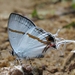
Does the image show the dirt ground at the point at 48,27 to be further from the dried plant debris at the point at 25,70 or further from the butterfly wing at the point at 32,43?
the butterfly wing at the point at 32,43

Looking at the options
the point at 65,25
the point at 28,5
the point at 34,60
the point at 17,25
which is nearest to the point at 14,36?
the point at 17,25

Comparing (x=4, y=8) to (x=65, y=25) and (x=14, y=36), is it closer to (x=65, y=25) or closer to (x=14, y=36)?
(x=65, y=25)

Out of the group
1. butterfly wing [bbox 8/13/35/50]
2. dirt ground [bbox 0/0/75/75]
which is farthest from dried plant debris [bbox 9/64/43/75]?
butterfly wing [bbox 8/13/35/50]

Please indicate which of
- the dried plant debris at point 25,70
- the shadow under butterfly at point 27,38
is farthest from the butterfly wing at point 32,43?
the dried plant debris at point 25,70

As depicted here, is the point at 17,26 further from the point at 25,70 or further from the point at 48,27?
the point at 48,27

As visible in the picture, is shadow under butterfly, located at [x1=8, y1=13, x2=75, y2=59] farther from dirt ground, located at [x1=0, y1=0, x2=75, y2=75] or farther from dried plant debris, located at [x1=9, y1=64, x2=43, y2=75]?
dirt ground, located at [x1=0, y1=0, x2=75, y2=75]

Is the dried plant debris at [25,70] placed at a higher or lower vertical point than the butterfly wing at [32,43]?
lower
